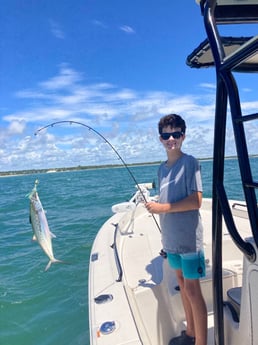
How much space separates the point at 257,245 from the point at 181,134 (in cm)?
98

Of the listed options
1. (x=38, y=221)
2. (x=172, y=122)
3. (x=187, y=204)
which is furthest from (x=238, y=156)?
(x=38, y=221)

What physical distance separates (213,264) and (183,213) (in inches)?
23.0

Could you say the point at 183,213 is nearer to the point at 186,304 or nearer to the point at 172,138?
the point at 172,138

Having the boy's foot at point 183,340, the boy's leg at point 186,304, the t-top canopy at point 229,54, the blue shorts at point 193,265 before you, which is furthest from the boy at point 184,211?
the t-top canopy at point 229,54

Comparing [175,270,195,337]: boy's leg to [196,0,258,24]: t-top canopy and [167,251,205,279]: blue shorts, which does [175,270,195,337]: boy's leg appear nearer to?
[167,251,205,279]: blue shorts

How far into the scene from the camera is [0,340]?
385 centimetres

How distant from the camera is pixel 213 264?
4.44 ft

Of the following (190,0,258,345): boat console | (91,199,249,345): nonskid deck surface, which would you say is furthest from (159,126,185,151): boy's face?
(91,199,249,345): nonskid deck surface

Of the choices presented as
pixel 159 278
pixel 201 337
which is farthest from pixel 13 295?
pixel 201 337

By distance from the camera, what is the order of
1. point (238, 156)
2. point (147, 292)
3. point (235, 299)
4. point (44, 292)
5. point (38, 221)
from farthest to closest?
1. point (44, 292)
2. point (38, 221)
3. point (147, 292)
4. point (235, 299)
5. point (238, 156)

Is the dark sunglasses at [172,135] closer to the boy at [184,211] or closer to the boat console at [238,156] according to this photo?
the boy at [184,211]

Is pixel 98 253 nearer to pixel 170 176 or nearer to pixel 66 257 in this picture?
pixel 170 176

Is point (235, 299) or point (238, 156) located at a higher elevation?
point (238, 156)

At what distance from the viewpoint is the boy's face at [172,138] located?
192cm
